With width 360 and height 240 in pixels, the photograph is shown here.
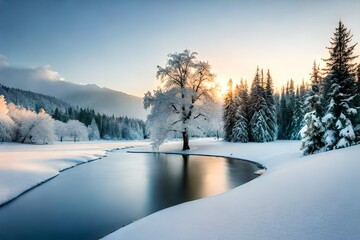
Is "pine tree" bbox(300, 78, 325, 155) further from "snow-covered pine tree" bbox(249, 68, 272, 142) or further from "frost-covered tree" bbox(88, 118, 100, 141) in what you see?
"frost-covered tree" bbox(88, 118, 100, 141)

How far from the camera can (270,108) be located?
2154 inches

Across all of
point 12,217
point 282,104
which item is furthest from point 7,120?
point 282,104

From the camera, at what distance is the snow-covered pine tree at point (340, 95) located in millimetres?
18594

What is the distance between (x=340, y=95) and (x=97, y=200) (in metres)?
19.7

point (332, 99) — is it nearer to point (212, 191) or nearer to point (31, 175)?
point (212, 191)

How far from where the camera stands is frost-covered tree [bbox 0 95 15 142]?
56325mm

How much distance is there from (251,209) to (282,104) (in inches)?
2673

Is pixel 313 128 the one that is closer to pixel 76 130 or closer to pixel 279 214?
pixel 279 214

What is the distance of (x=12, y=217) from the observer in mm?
9812

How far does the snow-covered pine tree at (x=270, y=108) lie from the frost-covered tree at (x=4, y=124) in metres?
60.3

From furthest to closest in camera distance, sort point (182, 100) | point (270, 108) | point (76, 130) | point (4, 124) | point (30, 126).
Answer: point (76, 130)
point (30, 126)
point (4, 124)
point (270, 108)
point (182, 100)

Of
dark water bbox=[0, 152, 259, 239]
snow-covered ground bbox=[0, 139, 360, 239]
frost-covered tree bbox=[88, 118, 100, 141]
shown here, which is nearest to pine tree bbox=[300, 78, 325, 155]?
dark water bbox=[0, 152, 259, 239]

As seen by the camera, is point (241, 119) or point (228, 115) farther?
point (228, 115)

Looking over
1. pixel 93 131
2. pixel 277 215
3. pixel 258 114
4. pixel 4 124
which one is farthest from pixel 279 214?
pixel 93 131
